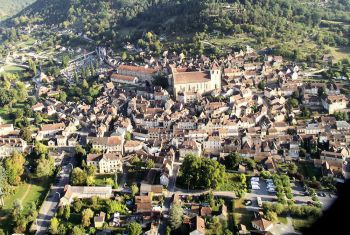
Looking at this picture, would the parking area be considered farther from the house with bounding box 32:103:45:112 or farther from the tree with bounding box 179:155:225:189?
the house with bounding box 32:103:45:112

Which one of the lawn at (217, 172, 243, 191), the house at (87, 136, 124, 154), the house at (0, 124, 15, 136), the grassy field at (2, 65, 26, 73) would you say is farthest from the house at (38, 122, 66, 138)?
the grassy field at (2, 65, 26, 73)

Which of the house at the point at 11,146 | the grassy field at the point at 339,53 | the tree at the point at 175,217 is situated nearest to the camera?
the tree at the point at 175,217

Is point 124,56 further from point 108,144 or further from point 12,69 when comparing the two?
point 108,144

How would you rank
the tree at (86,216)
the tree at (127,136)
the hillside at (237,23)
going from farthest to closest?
the hillside at (237,23), the tree at (127,136), the tree at (86,216)

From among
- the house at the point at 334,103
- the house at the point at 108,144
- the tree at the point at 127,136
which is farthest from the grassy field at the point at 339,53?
the house at the point at 108,144

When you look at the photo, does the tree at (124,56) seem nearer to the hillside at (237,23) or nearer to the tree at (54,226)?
the hillside at (237,23)

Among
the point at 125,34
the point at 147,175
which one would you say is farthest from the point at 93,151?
the point at 125,34
